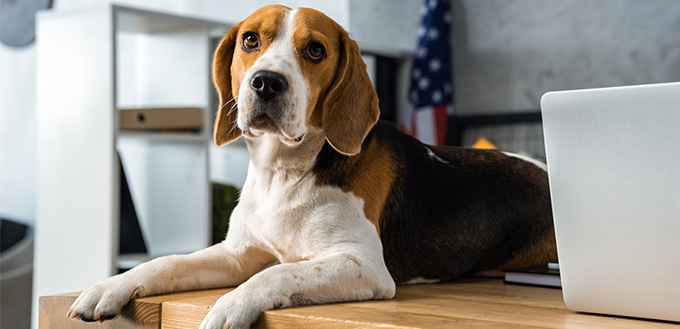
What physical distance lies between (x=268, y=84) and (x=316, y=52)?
0.44 ft

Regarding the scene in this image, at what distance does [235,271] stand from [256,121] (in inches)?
11.6

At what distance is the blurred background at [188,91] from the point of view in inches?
114

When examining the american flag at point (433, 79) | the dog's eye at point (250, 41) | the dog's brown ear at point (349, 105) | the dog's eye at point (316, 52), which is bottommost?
the dog's brown ear at point (349, 105)

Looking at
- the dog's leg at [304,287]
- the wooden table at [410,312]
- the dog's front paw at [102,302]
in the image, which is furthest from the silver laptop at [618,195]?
the dog's front paw at [102,302]

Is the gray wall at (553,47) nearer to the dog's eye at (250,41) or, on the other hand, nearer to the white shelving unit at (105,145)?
Result: the white shelving unit at (105,145)

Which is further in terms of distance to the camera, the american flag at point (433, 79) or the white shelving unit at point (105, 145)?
the american flag at point (433, 79)

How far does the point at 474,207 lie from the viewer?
1308 millimetres

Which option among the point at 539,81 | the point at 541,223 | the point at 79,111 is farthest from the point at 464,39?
the point at 541,223

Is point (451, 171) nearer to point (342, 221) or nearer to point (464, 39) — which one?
point (342, 221)

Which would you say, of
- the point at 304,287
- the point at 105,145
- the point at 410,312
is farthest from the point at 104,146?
the point at 410,312

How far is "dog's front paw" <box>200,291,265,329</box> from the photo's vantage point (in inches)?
34.1

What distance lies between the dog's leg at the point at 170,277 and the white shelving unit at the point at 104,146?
175 cm

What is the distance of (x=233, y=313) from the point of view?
2.89 feet

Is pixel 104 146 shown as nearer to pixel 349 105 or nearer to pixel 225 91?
pixel 225 91
